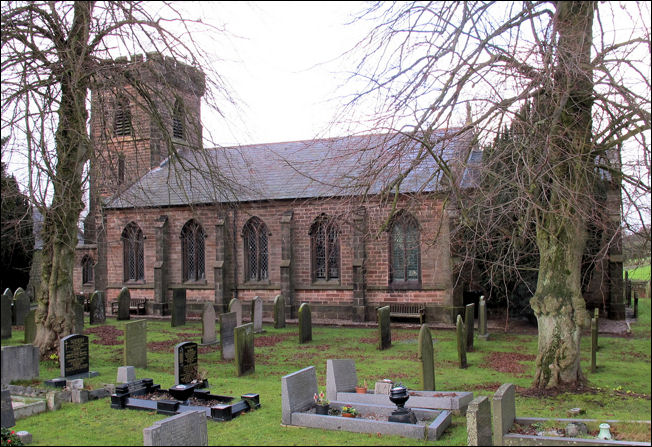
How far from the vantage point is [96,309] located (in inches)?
877

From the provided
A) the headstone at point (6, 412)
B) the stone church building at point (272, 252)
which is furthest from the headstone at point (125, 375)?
the stone church building at point (272, 252)

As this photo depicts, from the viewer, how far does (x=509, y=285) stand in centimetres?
2086

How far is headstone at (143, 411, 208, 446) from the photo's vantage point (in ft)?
20.5

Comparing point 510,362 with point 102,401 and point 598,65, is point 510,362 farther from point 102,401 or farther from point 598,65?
point 102,401

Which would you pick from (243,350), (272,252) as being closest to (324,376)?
(243,350)

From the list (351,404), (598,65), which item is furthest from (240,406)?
(598,65)

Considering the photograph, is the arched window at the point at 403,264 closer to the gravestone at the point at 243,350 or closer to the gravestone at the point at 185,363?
the gravestone at the point at 243,350

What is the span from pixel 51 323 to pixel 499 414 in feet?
33.9

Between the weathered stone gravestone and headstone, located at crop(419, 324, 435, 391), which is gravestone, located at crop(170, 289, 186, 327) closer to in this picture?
the weathered stone gravestone

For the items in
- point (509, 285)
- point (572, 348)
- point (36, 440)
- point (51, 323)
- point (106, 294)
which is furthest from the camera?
point (106, 294)

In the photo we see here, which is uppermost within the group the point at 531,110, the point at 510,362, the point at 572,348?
the point at 531,110

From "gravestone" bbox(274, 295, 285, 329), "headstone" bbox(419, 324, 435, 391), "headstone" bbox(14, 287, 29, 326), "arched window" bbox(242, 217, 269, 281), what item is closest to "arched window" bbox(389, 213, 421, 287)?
"gravestone" bbox(274, 295, 285, 329)

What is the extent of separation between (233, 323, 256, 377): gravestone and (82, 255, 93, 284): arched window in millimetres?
20072

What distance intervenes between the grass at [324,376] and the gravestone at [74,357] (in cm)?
41
